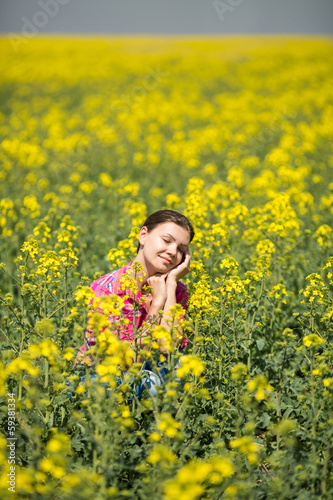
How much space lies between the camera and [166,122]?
16.5m

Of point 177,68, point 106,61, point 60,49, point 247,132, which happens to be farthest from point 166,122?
point 60,49

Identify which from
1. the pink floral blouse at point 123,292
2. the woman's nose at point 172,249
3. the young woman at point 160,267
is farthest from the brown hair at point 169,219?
the pink floral blouse at point 123,292

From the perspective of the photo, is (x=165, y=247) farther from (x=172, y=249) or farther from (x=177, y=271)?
(x=177, y=271)

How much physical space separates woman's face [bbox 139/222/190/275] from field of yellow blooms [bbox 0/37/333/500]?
261mm

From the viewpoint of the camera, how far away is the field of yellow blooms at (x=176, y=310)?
8.29ft

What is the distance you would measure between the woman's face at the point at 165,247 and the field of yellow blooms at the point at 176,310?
261 millimetres

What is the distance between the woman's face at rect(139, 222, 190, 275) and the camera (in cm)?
366

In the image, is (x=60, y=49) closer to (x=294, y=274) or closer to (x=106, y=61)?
(x=106, y=61)

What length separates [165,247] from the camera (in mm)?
3660

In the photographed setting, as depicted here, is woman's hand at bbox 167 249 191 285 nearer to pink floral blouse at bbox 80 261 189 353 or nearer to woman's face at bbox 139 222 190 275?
woman's face at bbox 139 222 190 275

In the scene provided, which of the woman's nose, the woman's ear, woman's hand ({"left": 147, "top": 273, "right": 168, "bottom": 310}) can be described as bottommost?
woman's hand ({"left": 147, "top": 273, "right": 168, "bottom": 310})

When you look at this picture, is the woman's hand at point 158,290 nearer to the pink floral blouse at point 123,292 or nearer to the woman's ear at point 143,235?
the pink floral blouse at point 123,292

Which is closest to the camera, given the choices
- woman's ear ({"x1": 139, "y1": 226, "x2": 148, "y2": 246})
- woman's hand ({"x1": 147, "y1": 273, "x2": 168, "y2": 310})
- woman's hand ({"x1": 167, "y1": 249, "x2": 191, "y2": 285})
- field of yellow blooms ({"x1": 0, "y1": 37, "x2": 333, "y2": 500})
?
field of yellow blooms ({"x1": 0, "y1": 37, "x2": 333, "y2": 500})

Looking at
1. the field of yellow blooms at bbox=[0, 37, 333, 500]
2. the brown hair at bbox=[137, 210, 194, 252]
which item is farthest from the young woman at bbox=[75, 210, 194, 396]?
the field of yellow blooms at bbox=[0, 37, 333, 500]
